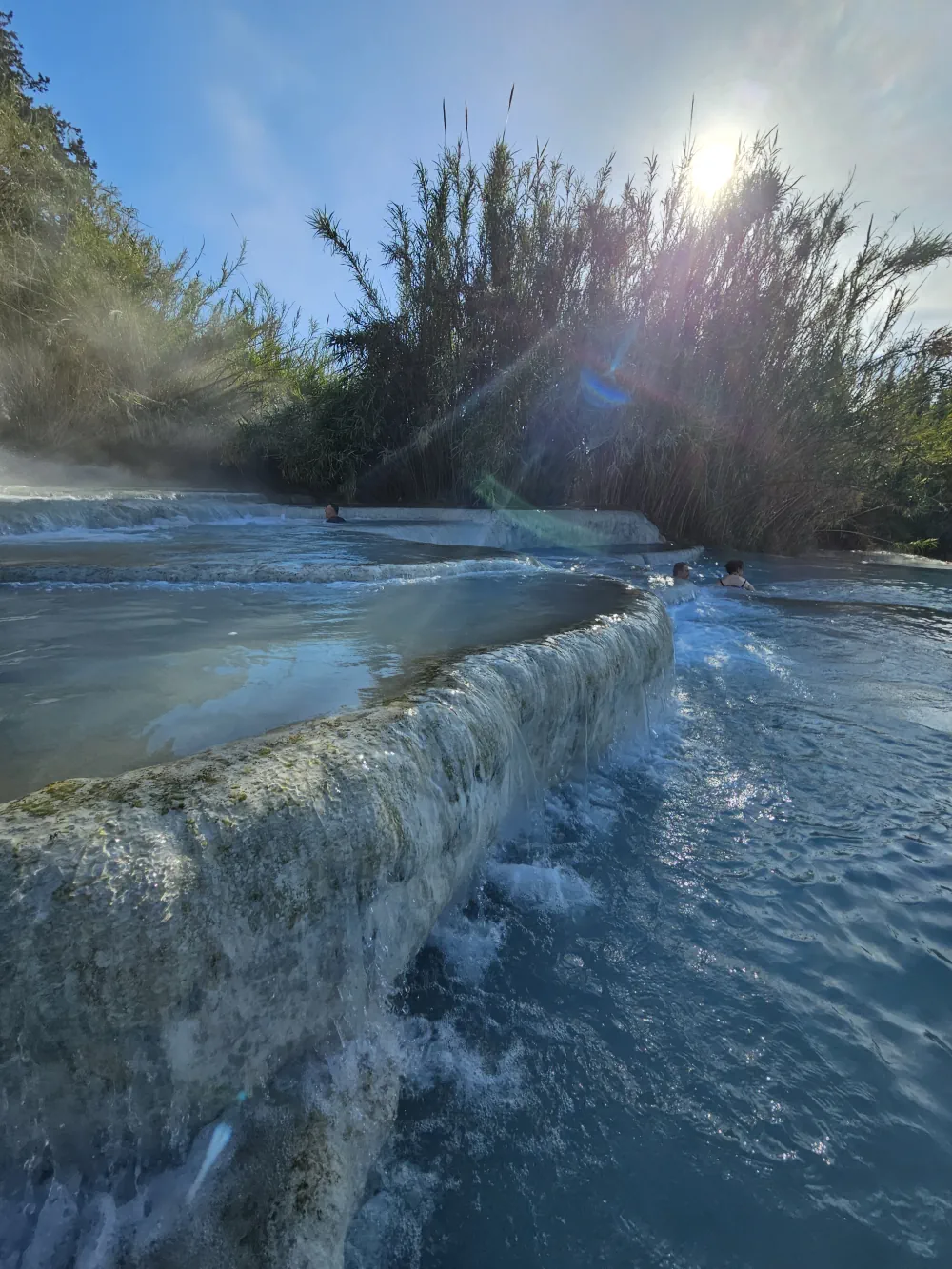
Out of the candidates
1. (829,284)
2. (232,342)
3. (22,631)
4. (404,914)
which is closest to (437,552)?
(22,631)

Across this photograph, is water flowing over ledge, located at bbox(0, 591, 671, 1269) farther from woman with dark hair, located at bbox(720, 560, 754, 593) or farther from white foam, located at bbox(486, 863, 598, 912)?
woman with dark hair, located at bbox(720, 560, 754, 593)

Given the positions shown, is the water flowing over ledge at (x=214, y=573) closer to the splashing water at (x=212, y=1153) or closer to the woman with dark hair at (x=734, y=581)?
the splashing water at (x=212, y=1153)

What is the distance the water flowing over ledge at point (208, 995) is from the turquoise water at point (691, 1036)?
215 millimetres

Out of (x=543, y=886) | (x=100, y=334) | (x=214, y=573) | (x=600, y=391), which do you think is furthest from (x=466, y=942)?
(x=100, y=334)

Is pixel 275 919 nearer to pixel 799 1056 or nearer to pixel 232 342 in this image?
→ pixel 799 1056

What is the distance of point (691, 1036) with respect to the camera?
182 cm

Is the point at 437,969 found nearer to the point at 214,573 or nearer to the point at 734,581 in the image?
the point at 214,573

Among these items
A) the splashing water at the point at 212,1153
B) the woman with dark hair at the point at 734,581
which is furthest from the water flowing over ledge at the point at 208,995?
the woman with dark hair at the point at 734,581

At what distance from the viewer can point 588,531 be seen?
10.8m

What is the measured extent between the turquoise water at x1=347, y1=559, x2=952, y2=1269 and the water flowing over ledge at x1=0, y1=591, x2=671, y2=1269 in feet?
0.70

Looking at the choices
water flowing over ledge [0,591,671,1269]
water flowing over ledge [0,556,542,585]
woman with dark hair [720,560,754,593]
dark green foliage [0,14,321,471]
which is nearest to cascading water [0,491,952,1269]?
water flowing over ledge [0,591,671,1269]

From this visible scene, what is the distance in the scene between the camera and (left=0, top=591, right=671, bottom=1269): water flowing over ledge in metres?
1.15

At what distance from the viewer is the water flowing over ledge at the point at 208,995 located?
45.1 inches

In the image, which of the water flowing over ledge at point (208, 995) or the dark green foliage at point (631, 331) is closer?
the water flowing over ledge at point (208, 995)
